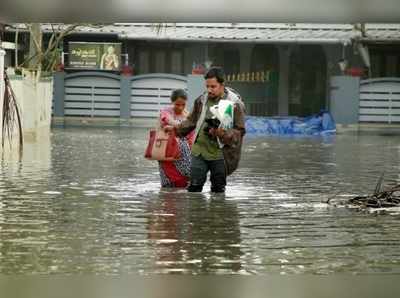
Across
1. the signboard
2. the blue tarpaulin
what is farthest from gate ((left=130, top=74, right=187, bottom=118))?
the blue tarpaulin

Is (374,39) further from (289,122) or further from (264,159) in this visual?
(264,159)

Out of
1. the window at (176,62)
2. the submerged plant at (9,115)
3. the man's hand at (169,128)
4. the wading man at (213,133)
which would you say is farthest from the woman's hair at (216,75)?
the window at (176,62)

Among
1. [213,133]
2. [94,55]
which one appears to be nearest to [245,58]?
[94,55]

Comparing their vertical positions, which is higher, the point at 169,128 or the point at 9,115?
the point at 169,128

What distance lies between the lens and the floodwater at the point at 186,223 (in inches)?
269

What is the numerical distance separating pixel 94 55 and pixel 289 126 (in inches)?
329

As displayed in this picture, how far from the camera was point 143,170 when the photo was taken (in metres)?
15.1

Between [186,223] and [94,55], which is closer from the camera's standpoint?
[186,223]

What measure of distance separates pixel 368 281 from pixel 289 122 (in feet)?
86.7

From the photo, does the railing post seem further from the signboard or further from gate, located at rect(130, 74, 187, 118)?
gate, located at rect(130, 74, 187, 118)

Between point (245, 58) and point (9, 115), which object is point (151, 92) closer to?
point (245, 58)

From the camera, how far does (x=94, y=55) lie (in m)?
35.6

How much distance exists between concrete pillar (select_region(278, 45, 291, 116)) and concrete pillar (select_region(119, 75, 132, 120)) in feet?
19.7

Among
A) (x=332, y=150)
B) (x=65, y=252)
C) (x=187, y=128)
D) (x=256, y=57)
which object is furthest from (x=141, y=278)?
(x=256, y=57)
